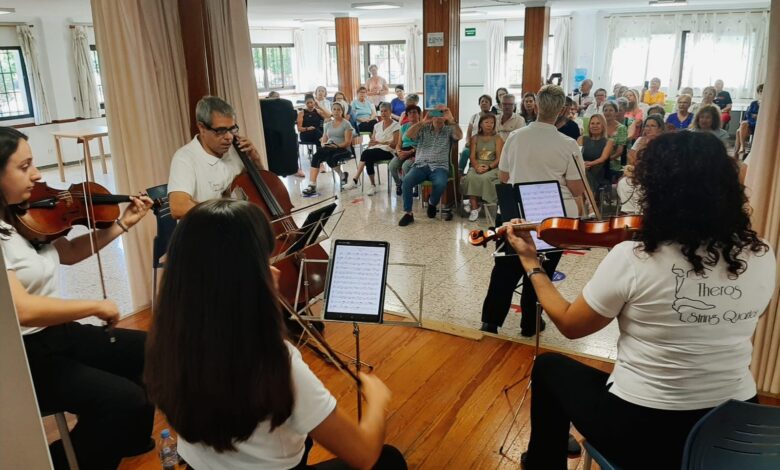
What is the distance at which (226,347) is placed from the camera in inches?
42.6

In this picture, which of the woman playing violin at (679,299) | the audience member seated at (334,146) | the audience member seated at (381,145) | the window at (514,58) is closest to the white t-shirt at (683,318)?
the woman playing violin at (679,299)

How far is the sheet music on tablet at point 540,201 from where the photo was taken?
2607 mm

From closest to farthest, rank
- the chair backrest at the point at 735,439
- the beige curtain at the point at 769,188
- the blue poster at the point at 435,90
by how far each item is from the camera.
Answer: the chair backrest at the point at 735,439, the beige curtain at the point at 769,188, the blue poster at the point at 435,90

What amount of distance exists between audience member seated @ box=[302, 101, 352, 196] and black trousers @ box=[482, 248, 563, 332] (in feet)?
13.9

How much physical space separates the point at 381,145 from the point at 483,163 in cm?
171

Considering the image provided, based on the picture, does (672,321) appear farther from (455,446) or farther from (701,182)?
(455,446)

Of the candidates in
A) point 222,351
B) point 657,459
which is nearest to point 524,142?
point 657,459

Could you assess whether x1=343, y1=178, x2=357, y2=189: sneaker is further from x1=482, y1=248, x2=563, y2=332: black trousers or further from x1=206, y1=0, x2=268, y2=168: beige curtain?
x1=482, y1=248, x2=563, y2=332: black trousers

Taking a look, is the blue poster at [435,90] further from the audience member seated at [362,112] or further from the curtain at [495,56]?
the curtain at [495,56]

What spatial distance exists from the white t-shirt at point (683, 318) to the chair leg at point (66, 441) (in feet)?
5.73

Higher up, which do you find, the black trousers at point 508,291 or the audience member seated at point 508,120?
the audience member seated at point 508,120

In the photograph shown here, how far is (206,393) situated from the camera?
110 cm

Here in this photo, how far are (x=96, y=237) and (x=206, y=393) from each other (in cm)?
152

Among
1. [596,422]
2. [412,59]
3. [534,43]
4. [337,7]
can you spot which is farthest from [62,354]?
[412,59]
